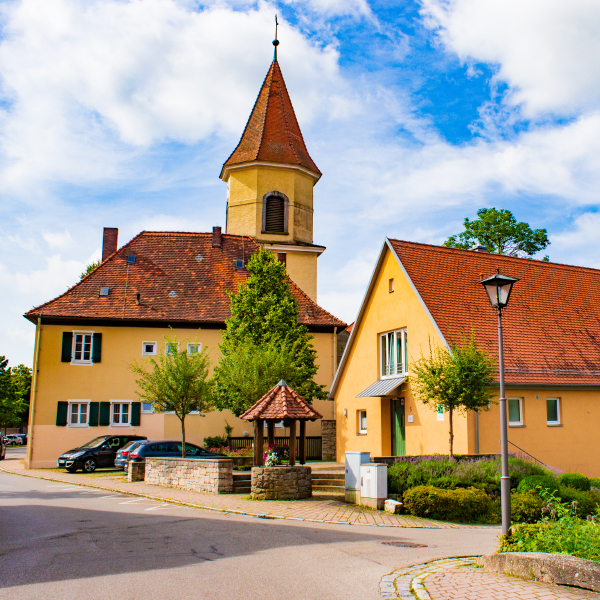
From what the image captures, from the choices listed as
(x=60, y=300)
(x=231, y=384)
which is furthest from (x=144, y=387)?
(x=60, y=300)

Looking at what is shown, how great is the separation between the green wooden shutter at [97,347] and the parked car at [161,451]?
790cm

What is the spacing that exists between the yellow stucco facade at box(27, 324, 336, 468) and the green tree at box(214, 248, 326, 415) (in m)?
4.37

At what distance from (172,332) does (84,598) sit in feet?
78.1

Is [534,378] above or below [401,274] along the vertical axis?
below

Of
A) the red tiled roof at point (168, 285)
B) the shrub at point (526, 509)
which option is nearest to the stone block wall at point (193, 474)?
the shrub at point (526, 509)

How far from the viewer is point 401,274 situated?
75.7ft

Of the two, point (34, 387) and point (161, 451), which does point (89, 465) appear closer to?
point (161, 451)

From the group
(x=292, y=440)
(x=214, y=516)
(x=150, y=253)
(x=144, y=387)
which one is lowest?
(x=214, y=516)

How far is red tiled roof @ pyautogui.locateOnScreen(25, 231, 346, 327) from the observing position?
3098 centimetres

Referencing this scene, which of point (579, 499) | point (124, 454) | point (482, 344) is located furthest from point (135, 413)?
point (579, 499)

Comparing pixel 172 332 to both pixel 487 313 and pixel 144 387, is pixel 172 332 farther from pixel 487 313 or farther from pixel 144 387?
pixel 487 313

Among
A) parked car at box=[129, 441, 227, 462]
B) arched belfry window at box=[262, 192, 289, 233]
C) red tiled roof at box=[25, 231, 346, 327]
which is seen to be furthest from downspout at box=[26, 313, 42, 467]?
arched belfry window at box=[262, 192, 289, 233]

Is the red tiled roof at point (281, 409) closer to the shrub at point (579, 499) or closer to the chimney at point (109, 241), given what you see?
the shrub at point (579, 499)

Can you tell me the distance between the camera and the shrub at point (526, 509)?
1388 cm
